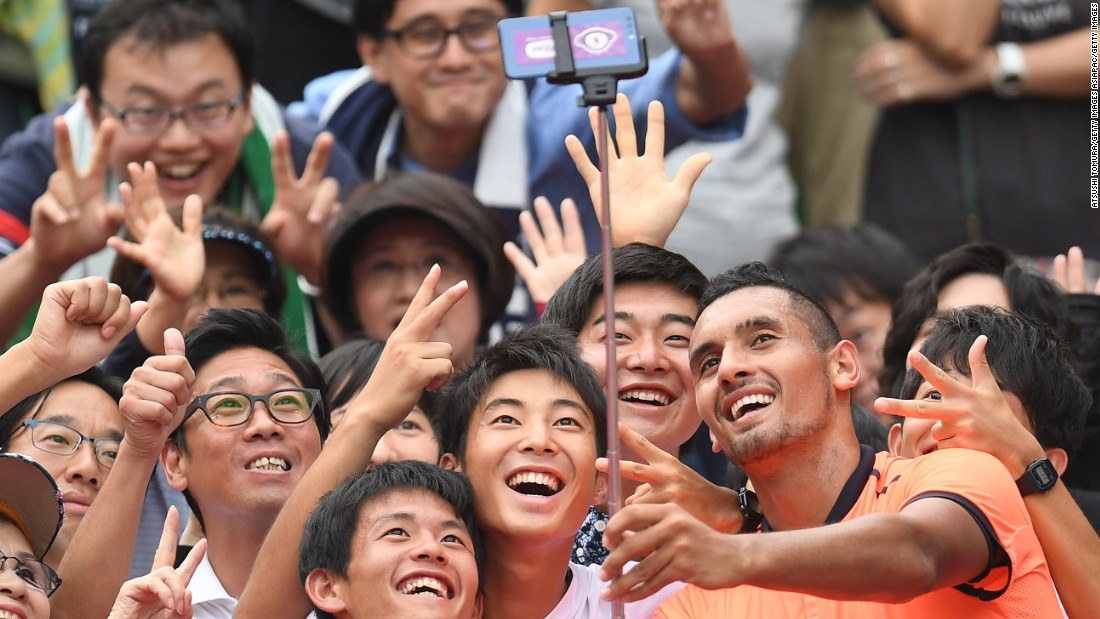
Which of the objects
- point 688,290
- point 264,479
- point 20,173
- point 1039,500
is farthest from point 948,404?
point 20,173

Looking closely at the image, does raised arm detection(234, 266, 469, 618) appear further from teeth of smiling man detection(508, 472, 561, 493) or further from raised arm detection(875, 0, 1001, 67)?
raised arm detection(875, 0, 1001, 67)

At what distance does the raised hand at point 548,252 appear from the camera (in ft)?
19.3

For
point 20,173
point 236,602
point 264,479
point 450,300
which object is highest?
point 20,173

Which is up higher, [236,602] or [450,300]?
[450,300]

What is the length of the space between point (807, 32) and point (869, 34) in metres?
0.26

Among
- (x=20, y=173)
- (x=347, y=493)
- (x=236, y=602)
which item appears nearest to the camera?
(x=347, y=493)

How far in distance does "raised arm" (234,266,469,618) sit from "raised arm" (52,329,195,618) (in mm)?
332

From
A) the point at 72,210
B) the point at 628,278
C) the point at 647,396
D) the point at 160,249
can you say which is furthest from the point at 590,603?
the point at 72,210

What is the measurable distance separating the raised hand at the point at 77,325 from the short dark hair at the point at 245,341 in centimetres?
74

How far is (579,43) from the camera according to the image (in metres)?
3.87

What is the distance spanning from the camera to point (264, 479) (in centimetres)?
500

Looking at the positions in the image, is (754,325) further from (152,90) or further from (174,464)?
(152,90)

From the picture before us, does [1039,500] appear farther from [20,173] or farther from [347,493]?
[20,173]

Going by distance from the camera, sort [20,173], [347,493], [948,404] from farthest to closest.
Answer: [20,173] → [347,493] → [948,404]
